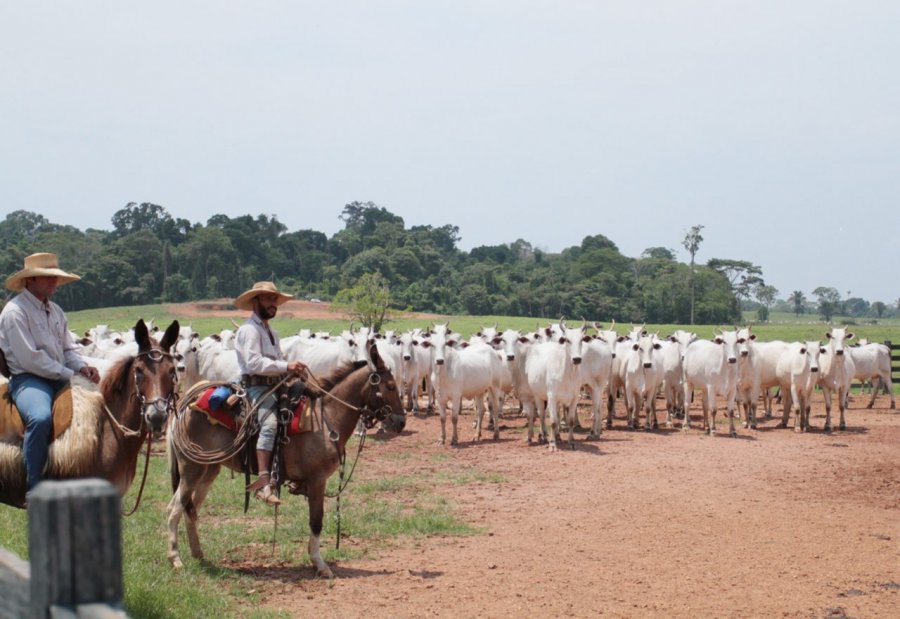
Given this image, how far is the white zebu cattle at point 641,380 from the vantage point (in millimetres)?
22156

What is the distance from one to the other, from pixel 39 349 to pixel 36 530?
5.15 m

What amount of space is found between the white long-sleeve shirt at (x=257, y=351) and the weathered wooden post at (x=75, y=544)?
6.50m

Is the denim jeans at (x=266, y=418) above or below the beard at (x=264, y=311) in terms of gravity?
below

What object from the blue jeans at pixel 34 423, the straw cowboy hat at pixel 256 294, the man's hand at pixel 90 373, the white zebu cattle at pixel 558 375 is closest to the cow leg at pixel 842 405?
the white zebu cattle at pixel 558 375

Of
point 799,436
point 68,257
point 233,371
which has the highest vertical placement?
point 68,257

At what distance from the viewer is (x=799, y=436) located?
68.6 feet

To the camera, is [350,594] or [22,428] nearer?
[22,428]

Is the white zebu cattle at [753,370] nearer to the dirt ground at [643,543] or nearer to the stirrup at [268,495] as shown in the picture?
the dirt ground at [643,543]

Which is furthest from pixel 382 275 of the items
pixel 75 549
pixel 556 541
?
pixel 75 549

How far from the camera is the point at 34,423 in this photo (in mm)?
6277

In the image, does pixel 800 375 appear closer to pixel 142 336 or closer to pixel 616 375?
pixel 616 375

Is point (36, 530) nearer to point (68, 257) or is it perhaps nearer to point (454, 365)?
point (454, 365)

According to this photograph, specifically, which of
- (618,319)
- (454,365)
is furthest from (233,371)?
(618,319)

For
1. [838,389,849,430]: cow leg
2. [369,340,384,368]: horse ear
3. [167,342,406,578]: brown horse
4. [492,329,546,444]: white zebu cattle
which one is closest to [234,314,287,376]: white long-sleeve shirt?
[167,342,406,578]: brown horse
